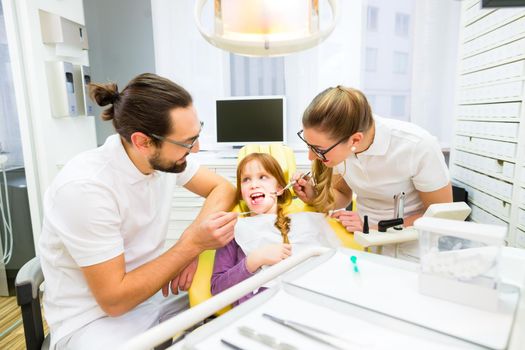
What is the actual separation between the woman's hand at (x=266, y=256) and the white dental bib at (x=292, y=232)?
8.1 inches

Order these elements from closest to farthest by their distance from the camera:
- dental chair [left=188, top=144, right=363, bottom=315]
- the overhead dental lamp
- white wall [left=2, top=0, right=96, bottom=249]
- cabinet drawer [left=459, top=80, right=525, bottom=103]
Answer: the overhead dental lamp → dental chair [left=188, top=144, right=363, bottom=315] → cabinet drawer [left=459, top=80, right=525, bottom=103] → white wall [left=2, top=0, right=96, bottom=249]

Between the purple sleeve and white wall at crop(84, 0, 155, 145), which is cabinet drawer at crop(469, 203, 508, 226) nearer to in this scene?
the purple sleeve

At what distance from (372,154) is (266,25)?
816 mm

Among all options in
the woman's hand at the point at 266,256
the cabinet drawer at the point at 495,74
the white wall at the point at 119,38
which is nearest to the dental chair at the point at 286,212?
the woman's hand at the point at 266,256

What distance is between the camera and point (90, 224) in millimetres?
995

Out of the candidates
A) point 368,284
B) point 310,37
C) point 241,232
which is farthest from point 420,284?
point 241,232

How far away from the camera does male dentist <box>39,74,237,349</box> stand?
1.00 meters

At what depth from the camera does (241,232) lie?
4.95 ft

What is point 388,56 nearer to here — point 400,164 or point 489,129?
point 489,129

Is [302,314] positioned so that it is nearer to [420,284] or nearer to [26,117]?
[420,284]

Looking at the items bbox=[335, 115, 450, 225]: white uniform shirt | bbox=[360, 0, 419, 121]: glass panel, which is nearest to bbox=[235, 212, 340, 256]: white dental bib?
bbox=[335, 115, 450, 225]: white uniform shirt

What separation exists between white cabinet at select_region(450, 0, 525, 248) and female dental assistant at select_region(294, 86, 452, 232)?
23.9 inches

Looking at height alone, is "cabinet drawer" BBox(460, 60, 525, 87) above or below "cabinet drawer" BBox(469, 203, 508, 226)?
above

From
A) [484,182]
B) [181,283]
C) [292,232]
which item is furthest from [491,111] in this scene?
[181,283]
